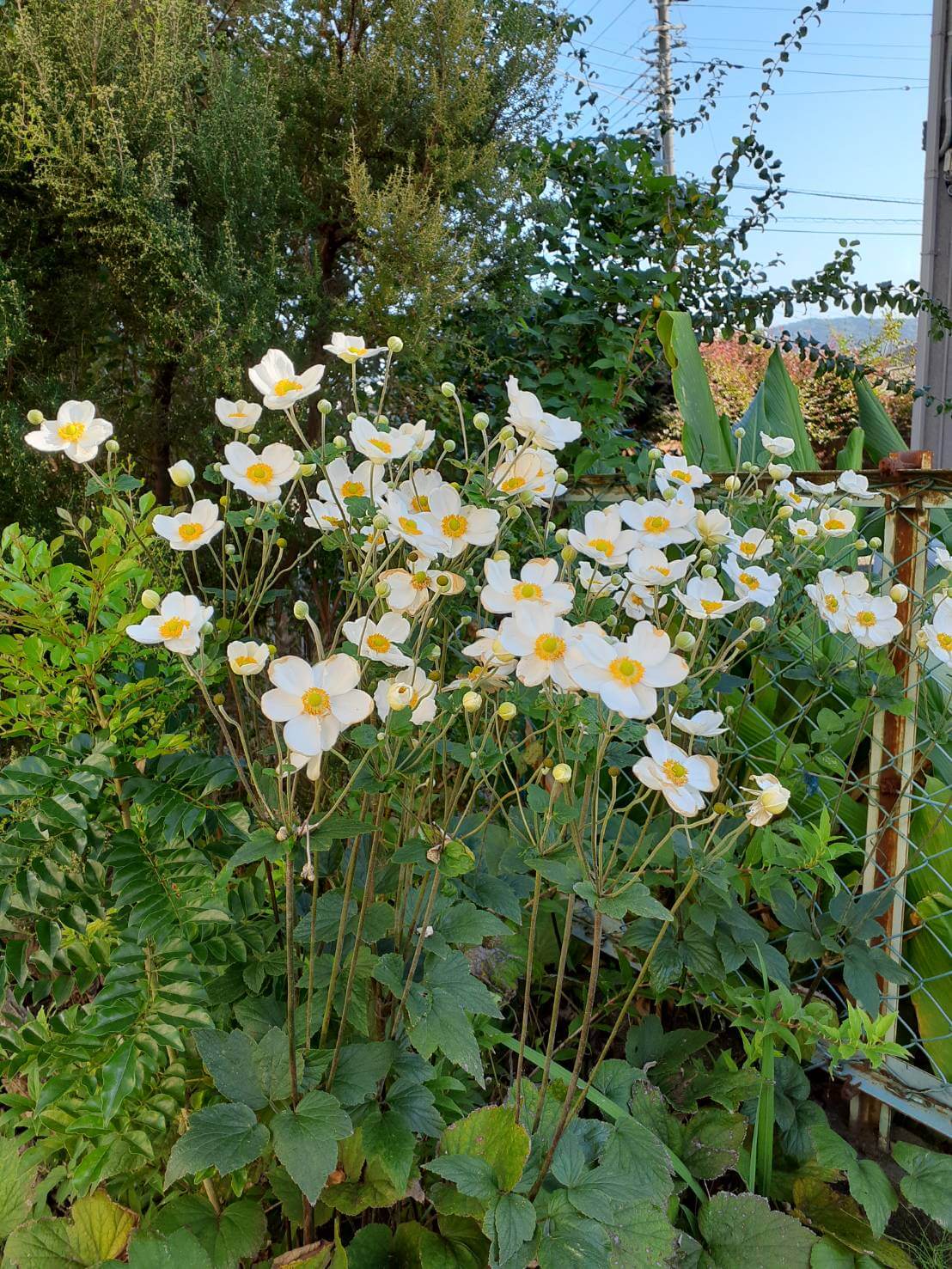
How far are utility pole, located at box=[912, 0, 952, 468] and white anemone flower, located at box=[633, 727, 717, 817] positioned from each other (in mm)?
5131

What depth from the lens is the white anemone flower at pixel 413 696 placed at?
893 mm

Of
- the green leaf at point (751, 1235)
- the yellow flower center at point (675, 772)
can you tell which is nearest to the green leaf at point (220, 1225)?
the green leaf at point (751, 1235)

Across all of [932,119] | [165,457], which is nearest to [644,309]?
[165,457]

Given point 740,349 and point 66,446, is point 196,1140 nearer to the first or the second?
point 66,446

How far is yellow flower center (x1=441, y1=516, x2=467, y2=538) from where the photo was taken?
97 cm

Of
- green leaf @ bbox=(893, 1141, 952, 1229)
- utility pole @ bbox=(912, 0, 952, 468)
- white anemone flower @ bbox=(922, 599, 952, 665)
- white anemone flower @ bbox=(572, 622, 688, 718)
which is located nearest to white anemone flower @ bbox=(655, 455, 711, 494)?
white anemone flower @ bbox=(922, 599, 952, 665)

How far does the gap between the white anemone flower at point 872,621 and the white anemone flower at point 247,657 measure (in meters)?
0.84

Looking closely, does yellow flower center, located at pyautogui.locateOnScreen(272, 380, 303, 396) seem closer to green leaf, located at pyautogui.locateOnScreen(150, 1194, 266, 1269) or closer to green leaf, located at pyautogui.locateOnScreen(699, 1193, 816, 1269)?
green leaf, located at pyautogui.locateOnScreen(150, 1194, 266, 1269)

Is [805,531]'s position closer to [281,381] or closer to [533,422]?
[533,422]

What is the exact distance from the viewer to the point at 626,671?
0.81 meters

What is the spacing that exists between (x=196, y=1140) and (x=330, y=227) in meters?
2.85

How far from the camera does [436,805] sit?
1610mm

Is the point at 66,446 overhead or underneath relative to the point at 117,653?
overhead

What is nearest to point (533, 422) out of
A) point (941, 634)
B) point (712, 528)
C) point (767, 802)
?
point (712, 528)
